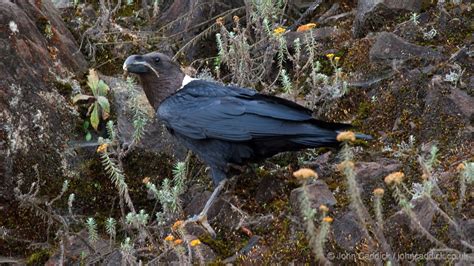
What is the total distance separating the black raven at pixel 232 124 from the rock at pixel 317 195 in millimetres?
270

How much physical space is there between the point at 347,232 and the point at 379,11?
2827 millimetres

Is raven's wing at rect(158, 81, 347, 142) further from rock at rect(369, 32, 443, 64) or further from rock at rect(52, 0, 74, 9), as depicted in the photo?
rock at rect(52, 0, 74, 9)

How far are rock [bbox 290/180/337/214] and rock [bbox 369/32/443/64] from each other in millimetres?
1627

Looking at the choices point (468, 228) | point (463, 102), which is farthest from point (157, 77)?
point (468, 228)

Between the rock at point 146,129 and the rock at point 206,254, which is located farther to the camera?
the rock at point 146,129

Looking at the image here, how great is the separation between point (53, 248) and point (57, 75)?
60.9 inches

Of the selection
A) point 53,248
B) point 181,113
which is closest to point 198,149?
point 181,113

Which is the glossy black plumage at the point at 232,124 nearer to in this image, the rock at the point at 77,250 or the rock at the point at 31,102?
the rock at the point at 31,102

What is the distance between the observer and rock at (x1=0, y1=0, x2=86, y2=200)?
230 inches

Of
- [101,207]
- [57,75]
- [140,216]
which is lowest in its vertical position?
[101,207]

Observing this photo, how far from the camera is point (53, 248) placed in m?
5.53

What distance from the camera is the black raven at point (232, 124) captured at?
529cm

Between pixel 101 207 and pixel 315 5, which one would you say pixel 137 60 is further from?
pixel 315 5

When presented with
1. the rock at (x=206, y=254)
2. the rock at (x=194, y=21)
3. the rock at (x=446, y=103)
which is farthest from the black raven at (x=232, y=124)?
the rock at (x=194, y=21)
